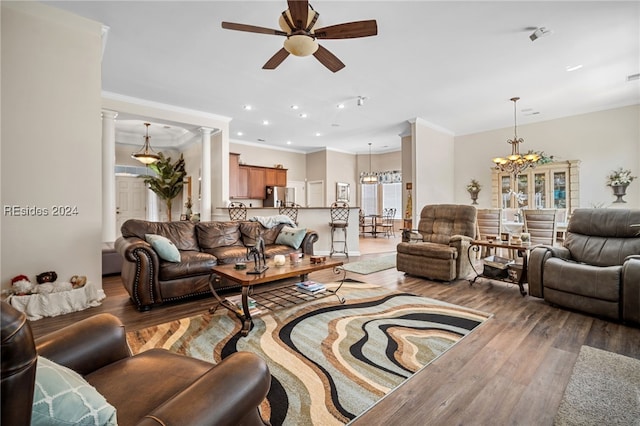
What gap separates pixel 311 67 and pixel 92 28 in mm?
2647

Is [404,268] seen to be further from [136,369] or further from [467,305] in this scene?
[136,369]

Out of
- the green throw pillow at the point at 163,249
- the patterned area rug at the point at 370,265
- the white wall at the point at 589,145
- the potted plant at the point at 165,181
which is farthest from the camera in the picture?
the potted plant at the point at 165,181

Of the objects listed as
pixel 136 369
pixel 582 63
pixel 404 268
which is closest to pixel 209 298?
pixel 136 369

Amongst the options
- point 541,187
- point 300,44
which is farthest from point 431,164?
point 300,44

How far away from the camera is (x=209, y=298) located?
359 cm

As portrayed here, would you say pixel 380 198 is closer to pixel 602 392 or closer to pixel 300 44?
pixel 300 44

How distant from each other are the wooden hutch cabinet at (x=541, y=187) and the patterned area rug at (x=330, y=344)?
5359 millimetres

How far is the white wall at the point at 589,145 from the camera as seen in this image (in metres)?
5.95

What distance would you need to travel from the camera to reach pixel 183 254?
3.68 metres

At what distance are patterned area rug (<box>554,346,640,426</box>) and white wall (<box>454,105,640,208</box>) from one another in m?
5.75

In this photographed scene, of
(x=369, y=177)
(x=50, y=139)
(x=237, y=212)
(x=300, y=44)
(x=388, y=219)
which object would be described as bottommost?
(x=388, y=219)

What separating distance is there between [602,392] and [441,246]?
2.67 meters

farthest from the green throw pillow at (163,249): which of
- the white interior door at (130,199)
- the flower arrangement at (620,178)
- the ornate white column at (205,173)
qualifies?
the flower arrangement at (620,178)

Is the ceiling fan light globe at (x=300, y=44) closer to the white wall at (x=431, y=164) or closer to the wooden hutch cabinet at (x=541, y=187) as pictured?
the white wall at (x=431, y=164)
